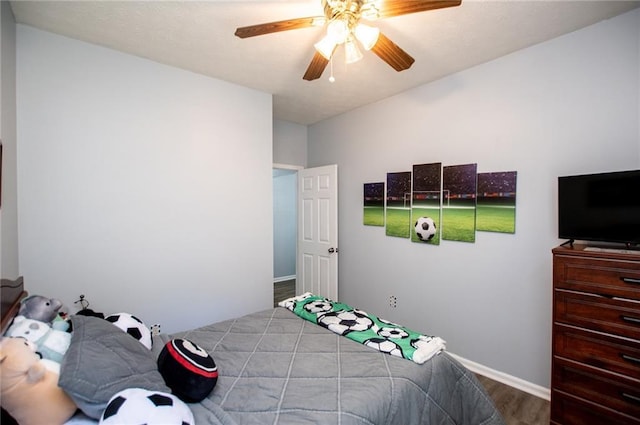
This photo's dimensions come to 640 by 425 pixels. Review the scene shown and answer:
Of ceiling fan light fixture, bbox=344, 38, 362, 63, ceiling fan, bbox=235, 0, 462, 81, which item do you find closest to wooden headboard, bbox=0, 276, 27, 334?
ceiling fan, bbox=235, 0, 462, 81

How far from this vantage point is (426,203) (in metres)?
2.88

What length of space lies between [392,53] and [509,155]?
4.26 feet

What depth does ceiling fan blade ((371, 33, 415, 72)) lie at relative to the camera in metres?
1.72

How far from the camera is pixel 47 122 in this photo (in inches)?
81.0

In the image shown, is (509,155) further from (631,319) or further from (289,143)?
(289,143)

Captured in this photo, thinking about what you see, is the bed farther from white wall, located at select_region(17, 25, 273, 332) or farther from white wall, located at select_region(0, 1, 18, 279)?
white wall, located at select_region(17, 25, 273, 332)

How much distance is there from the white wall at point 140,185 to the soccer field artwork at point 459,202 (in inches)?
70.2

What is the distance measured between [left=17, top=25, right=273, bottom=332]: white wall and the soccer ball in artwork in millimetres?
1561

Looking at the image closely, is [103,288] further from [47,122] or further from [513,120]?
[513,120]

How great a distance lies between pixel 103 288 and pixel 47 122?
1256 mm

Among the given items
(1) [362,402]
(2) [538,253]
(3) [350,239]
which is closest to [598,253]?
(2) [538,253]

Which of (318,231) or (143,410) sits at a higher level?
(318,231)

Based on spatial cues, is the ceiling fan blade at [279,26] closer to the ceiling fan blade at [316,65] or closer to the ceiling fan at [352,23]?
the ceiling fan at [352,23]

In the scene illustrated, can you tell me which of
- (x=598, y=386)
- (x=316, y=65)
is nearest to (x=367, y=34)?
(x=316, y=65)
